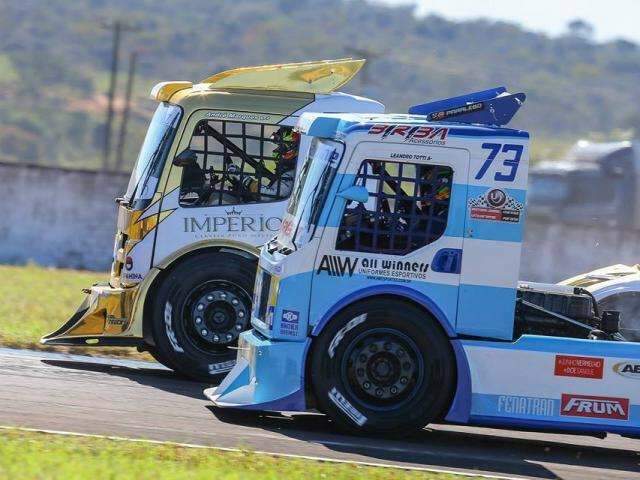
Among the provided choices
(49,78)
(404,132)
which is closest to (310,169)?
(404,132)

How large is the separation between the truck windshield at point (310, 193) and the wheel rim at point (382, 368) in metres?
0.91

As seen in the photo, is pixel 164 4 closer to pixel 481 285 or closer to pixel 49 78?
pixel 49 78

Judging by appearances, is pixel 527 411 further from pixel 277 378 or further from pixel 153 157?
pixel 153 157

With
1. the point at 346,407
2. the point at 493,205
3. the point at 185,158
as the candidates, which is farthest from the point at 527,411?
the point at 185,158

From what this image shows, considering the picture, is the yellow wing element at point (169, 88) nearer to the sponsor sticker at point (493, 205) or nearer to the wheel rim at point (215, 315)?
the wheel rim at point (215, 315)

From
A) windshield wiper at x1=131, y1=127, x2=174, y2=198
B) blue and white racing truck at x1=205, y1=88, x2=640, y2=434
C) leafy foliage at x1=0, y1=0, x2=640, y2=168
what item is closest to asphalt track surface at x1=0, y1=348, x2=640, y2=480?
blue and white racing truck at x1=205, y1=88, x2=640, y2=434

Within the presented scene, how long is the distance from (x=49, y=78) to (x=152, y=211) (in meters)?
89.1

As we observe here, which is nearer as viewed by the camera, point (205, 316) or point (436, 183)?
point (436, 183)

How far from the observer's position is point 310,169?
9.92 metres

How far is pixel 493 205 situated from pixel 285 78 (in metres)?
3.52

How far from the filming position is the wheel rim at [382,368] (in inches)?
372

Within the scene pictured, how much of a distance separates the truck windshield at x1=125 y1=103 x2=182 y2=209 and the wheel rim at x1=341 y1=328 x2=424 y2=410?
3430 mm

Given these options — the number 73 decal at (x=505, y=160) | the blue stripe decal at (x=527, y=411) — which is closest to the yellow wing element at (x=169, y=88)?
the number 73 decal at (x=505, y=160)

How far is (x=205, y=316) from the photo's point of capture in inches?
469
